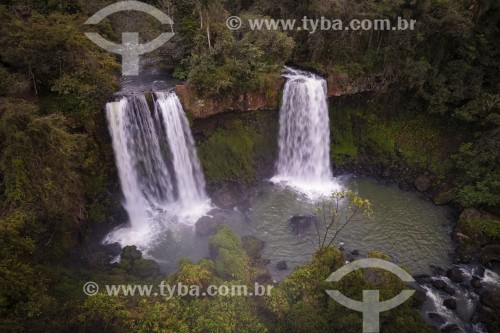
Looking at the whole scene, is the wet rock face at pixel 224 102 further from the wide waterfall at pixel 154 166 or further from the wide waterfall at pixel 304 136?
the wide waterfall at pixel 304 136

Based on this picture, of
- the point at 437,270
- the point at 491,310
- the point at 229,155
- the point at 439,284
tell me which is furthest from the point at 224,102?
the point at 491,310

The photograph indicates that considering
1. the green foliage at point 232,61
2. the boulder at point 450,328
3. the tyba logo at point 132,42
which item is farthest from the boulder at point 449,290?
the tyba logo at point 132,42

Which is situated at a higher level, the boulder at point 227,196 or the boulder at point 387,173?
the boulder at point 387,173

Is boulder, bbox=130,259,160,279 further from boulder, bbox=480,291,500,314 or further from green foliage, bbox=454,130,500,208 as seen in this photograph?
green foliage, bbox=454,130,500,208

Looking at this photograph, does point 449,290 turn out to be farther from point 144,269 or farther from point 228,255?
point 144,269

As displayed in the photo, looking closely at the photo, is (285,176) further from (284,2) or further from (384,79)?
(284,2)

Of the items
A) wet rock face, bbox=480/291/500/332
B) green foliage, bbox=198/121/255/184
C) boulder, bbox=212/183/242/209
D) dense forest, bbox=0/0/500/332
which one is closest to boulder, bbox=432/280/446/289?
wet rock face, bbox=480/291/500/332
